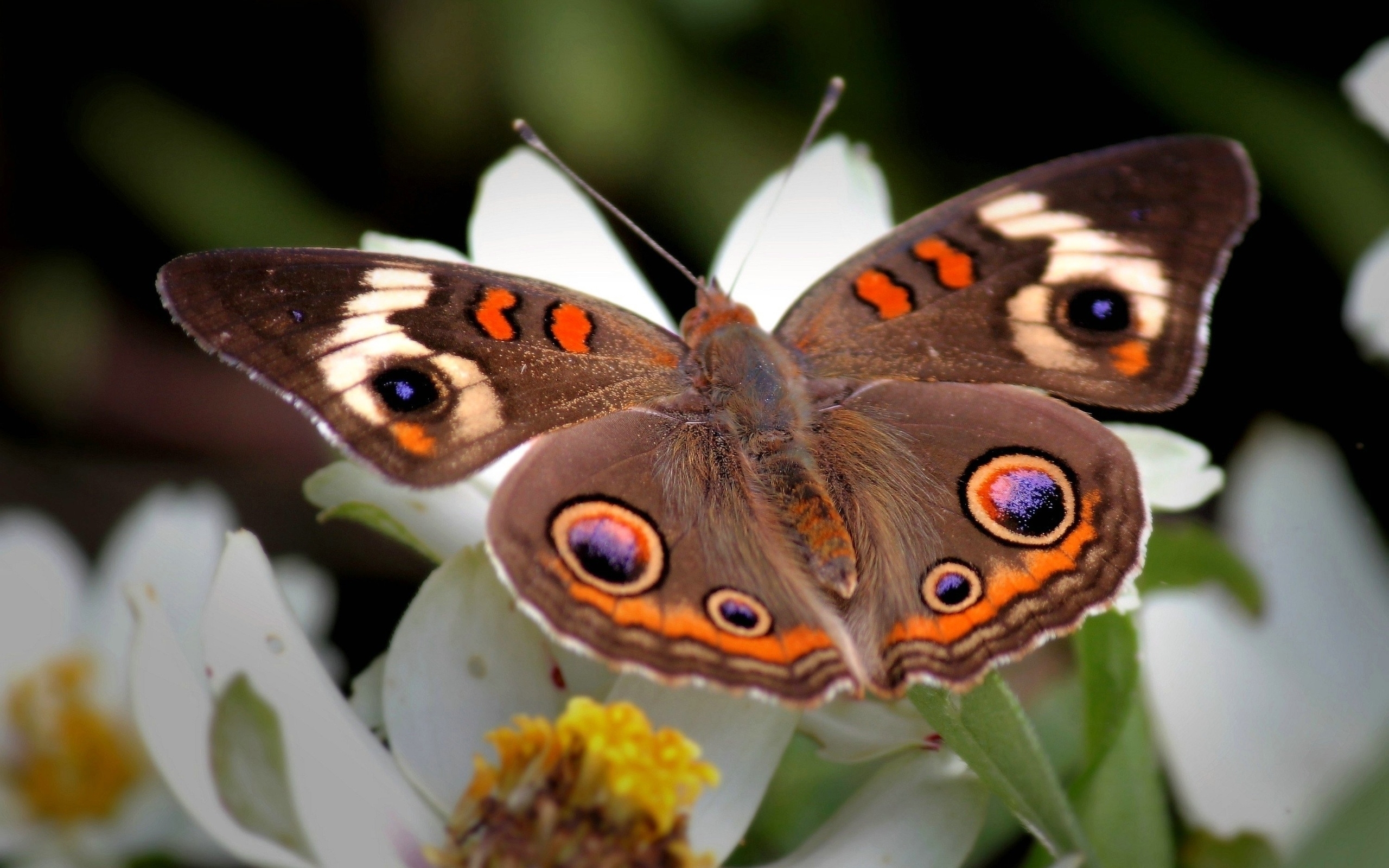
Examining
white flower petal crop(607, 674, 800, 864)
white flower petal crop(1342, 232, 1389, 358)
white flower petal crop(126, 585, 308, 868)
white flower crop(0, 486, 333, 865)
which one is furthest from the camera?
white flower crop(0, 486, 333, 865)

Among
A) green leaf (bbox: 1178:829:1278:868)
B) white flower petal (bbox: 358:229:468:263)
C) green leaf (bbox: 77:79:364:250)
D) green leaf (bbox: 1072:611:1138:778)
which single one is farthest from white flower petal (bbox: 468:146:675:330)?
green leaf (bbox: 77:79:364:250)

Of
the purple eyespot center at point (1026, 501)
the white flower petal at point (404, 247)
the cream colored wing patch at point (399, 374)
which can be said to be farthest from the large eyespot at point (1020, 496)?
the white flower petal at point (404, 247)

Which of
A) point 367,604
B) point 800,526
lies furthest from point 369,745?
point 367,604

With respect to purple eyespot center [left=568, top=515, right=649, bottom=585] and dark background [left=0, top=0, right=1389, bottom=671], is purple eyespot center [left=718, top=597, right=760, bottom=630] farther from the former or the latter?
dark background [left=0, top=0, right=1389, bottom=671]

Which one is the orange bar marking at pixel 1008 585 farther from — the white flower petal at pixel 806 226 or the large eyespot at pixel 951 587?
the white flower petal at pixel 806 226

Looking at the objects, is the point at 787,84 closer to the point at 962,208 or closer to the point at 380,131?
the point at 380,131

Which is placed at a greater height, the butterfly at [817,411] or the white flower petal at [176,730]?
the butterfly at [817,411]
